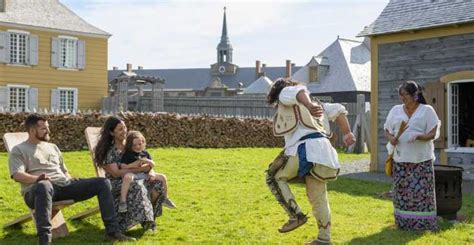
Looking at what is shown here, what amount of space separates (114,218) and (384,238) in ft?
9.57

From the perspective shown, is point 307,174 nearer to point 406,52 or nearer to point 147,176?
point 147,176

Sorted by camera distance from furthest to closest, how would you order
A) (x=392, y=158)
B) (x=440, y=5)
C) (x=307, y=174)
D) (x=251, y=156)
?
(x=251, y=156)
(x=440, y=5)
(x=392, y=158)
(x=307, y=174)

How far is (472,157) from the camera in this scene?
12844 millimetres

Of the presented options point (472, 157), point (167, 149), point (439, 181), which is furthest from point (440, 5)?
point (167, 149)

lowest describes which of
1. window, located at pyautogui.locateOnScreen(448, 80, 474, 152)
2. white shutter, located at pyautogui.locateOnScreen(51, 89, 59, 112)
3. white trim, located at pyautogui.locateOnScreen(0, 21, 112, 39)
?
window, located at pyautogui.locateOnScreen(448, 80, 474, 152)

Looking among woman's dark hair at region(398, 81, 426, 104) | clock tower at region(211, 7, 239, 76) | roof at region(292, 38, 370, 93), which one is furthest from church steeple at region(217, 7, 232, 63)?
woman's dark hair at region(398, 81, 426, 104)

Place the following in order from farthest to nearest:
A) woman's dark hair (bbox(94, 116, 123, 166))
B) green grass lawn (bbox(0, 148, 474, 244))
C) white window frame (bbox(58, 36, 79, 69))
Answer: white window frame (bbox(58, 36, 79, 69)), woman's dark hair (bbox(94, 116, 123, 166)), green grass lawn (bbox(0, 148, 474, 244))

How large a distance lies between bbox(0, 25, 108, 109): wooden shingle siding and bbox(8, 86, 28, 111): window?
0.38 meters

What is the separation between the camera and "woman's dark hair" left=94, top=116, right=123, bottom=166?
6.62m

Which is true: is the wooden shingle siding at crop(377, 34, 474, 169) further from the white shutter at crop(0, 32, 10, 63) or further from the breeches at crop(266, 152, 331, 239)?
the white shutter at crop(0, 32, 10, 63)

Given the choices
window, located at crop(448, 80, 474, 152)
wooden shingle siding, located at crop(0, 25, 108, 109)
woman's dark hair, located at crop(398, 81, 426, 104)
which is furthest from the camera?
wooden shingle siding, located at crop(0, 25, 108, 109)

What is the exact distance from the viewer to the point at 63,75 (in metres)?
28.1

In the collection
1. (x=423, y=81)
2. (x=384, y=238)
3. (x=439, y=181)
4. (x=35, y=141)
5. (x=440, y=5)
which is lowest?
(x=384, y=238)

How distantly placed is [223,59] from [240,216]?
85.5 m
